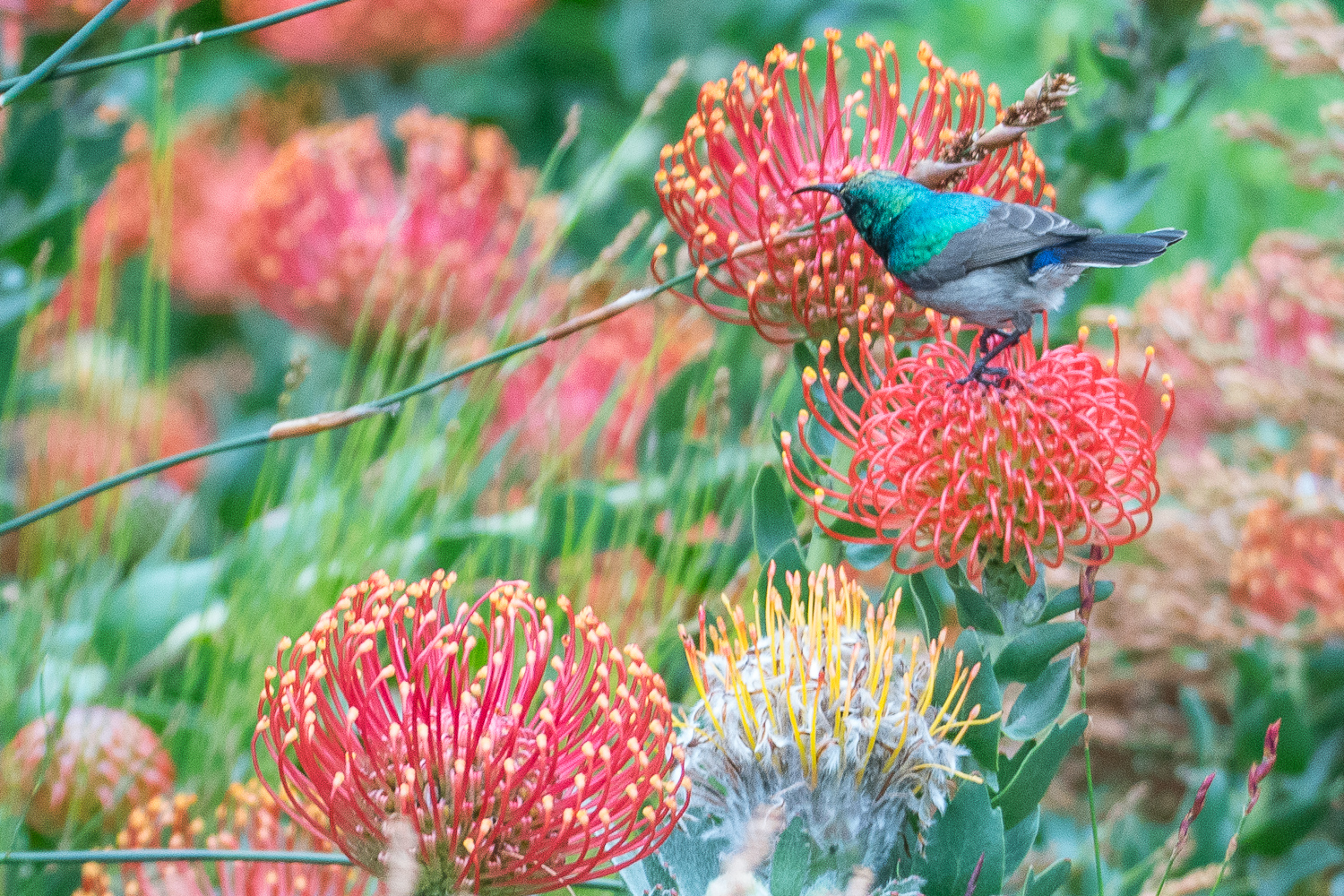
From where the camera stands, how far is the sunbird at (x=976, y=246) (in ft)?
1.92

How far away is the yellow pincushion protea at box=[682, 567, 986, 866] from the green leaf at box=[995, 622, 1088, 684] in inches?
1.2

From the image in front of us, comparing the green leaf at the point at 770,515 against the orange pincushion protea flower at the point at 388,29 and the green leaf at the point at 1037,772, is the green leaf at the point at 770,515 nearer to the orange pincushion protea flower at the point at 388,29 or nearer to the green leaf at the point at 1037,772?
the green leaf at the point at 1037,772

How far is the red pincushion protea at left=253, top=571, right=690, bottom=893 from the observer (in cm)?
50

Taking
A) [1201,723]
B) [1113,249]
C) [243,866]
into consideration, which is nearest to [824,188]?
[1113,249]

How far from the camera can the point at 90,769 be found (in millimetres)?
753

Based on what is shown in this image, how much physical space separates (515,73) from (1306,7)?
3.88ft

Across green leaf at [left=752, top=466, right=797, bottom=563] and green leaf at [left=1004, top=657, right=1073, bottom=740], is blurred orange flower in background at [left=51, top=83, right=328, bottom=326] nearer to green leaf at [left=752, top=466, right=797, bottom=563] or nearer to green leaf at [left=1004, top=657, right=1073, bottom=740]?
green leaf at [left=752, top=466, right=797, bottom=563]

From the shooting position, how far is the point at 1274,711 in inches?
36.6

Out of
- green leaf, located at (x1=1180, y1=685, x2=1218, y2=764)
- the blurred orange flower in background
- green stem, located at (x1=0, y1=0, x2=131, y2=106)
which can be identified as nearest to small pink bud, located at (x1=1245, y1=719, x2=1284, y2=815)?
green leaf, located at (x1=1180, y1=685, x2=1218, y2=764)

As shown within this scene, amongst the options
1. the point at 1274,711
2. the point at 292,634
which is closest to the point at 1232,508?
the point at 1274,711

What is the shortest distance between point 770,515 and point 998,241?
6.7 inches

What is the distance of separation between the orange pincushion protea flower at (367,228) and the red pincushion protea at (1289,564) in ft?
2.38

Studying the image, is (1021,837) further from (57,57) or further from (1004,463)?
(57,57)

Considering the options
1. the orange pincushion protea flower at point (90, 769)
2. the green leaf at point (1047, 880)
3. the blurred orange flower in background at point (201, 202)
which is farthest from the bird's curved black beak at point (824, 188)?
the blurred orange flower in background at point (201, 202)
